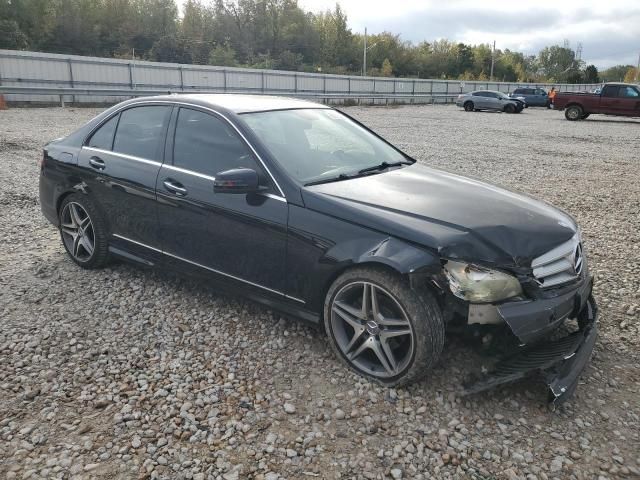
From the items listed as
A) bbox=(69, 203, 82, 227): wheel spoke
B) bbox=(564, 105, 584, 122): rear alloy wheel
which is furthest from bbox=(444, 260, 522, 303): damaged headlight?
bbox=(564, 105, 584, 122): rear alloy wheel

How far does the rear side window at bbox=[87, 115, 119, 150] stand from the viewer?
14.8ft

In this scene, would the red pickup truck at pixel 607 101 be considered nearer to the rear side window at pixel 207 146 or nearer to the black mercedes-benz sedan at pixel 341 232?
the black mercedes-benz sedan at pixel 341 232

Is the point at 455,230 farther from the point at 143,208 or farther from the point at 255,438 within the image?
the point at 143,208

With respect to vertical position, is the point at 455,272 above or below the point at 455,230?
below

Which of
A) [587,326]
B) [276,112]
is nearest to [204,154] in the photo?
[276,112]

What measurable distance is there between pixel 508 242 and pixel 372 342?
0.97 meters

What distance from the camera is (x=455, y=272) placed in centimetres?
283

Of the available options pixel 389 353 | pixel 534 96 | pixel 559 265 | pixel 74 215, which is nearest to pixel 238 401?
pixel 389 353

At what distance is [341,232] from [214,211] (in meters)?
1.01

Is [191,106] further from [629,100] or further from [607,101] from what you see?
[629,100]

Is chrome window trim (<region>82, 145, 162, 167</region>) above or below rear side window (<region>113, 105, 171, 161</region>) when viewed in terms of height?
below

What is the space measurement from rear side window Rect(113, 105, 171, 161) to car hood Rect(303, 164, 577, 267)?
1.53 meters

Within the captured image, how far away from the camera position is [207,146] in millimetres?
3836

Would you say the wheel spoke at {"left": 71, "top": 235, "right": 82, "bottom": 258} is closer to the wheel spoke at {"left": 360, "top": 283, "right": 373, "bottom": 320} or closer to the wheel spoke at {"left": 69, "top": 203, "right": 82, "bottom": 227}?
the wheel spoke at {"left": 69, "top": 203, "right": 82, "bottom": 227}
